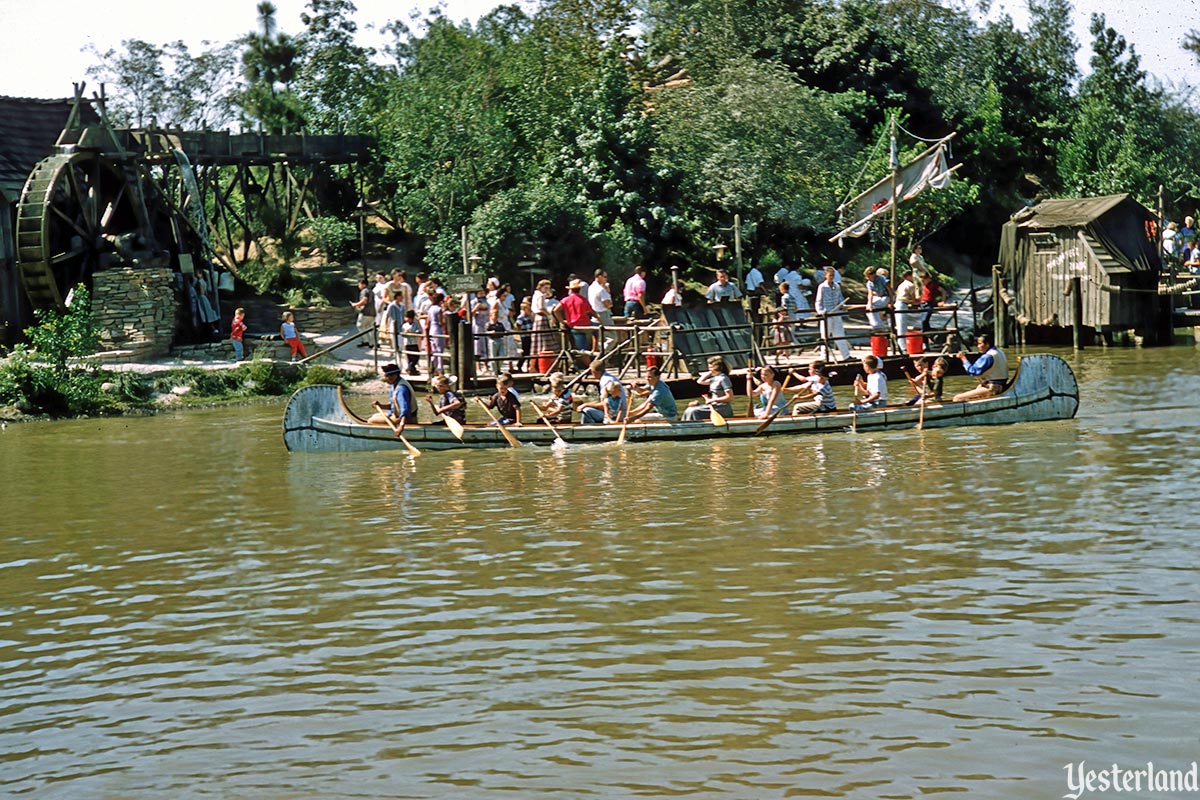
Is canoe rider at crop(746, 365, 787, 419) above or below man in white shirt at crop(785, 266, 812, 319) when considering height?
below

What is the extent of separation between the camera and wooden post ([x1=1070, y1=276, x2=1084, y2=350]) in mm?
33125

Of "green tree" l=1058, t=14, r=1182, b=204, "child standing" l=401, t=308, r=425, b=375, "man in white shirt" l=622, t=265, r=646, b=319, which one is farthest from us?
"green tree" l=1058, t=14, r=1182, b=204

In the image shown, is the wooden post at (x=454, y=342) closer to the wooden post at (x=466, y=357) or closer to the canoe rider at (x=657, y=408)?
the wooden post at (x=466, y=357)

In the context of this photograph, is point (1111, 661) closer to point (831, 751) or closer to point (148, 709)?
point (831, 751)

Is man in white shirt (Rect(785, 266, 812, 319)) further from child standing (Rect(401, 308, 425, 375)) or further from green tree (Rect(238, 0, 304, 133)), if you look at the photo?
green tree (Rect(238, 0, 304, 133))

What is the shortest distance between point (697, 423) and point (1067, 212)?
17.2 meters

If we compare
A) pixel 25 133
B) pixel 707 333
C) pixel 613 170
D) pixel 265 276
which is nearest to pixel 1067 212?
pixel 613 170

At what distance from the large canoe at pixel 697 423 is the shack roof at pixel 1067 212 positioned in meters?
13.3

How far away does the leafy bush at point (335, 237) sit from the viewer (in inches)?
1657

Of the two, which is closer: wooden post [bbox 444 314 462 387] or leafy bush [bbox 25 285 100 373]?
wooden post [bbox 444 314 462 387]

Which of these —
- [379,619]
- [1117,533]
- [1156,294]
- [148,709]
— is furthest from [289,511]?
[1156,294]

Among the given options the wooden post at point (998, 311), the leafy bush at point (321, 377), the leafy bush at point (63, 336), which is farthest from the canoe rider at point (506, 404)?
the wooden post at point (998, 311)

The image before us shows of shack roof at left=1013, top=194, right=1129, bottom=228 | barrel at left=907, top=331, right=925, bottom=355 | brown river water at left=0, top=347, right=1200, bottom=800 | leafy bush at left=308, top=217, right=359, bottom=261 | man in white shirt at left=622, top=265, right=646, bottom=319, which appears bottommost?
brown river water at left=0, top=347, right=1200, bottom=800

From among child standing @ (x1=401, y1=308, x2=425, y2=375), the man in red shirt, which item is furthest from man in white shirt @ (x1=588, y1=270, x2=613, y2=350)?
child standing @ (x1=401, y1=308, x2=425, y2=375)
